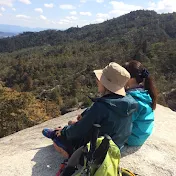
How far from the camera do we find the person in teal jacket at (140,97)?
462 centimetres

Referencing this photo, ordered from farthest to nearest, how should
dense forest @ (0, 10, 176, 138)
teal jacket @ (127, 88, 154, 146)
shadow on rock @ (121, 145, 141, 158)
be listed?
1. dense forest @ (0, 10, 176, 138)
2. shadow on rock @ (121, 145, 141, 158)
3. teal jacket @ (127, 88, 154, 146)

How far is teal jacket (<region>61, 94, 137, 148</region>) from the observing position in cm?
366

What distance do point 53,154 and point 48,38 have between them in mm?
149388

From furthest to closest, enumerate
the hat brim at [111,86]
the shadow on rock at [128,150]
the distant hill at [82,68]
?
the distant hill at [82,68]
the shadow on rock at [128,150]
the hat brim at [111,86]

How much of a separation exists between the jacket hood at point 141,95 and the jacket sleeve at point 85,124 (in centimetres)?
111

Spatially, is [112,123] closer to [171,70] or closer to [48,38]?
[171,70]

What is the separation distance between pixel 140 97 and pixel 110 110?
1115 millimetres

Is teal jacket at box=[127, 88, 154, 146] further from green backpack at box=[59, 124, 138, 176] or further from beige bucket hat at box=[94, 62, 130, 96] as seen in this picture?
green backpack at box=[59, 124, 138, 176]

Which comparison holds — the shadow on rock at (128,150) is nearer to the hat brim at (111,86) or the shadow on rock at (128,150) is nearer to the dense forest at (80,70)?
the hat brim at (111,86)

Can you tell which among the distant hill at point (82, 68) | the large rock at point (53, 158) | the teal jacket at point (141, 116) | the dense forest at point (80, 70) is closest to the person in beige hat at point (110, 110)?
the teal jacket at point (141, 116)

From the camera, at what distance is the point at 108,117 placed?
12.2 ft

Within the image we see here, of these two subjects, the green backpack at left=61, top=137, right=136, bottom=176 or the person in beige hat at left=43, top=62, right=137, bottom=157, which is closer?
the green backpack at left=61, top=137, right=136, bottom=176

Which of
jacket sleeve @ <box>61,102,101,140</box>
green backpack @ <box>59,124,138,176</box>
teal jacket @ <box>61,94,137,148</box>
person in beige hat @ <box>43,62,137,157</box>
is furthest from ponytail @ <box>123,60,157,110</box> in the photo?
green backpack @ <box>59,124,138,176</box>

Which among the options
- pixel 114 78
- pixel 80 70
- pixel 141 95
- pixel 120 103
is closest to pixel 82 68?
pixel 80 70
